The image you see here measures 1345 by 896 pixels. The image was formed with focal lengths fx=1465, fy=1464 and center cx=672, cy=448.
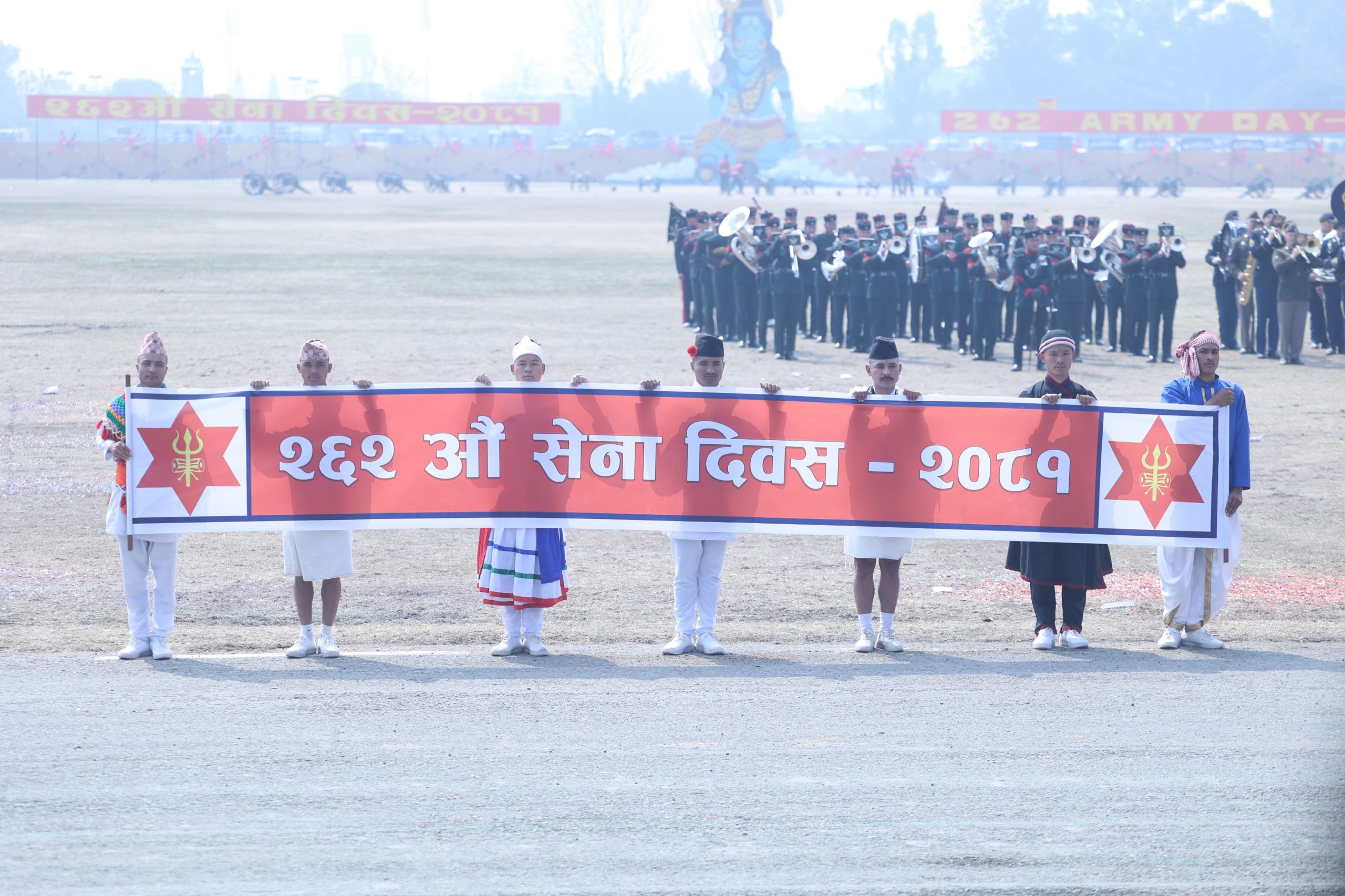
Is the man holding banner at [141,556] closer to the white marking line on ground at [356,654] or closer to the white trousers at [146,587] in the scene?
the white trousers at [146,587]

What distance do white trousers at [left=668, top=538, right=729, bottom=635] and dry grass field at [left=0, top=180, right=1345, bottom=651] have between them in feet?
1.60

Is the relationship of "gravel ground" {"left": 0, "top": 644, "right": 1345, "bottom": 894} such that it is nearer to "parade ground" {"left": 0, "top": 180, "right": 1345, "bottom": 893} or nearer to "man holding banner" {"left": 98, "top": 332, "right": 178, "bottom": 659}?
"parade ground" {"left": 0, "top": 180, "right": 1345, "bottom": 893}

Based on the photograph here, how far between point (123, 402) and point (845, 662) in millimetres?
4195

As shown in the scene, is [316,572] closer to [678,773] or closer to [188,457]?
[188,457]

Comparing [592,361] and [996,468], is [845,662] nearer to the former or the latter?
[996,468]

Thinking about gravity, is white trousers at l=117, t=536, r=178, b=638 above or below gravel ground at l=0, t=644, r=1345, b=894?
above

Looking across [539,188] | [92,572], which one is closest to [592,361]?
[92,572]

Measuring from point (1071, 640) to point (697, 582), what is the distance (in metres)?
2.12

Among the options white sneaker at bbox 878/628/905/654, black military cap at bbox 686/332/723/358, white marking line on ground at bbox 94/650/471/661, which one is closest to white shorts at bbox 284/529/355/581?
white marking line on ground at bbox 94/650/471/661

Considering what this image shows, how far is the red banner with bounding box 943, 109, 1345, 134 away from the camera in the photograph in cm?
10112

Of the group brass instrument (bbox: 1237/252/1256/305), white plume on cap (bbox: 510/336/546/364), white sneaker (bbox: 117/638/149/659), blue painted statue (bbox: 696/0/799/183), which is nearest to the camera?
white sneaker (bbox: 117/638/149/659)

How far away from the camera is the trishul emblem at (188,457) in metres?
8.06

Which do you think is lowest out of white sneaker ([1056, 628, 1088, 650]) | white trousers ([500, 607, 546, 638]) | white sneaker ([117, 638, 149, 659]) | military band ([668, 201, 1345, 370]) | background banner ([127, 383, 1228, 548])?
white sneaker ([117, 638, 149, 659])

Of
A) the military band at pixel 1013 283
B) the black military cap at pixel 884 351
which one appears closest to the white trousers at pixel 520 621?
the black military cap at pixel 884 351
